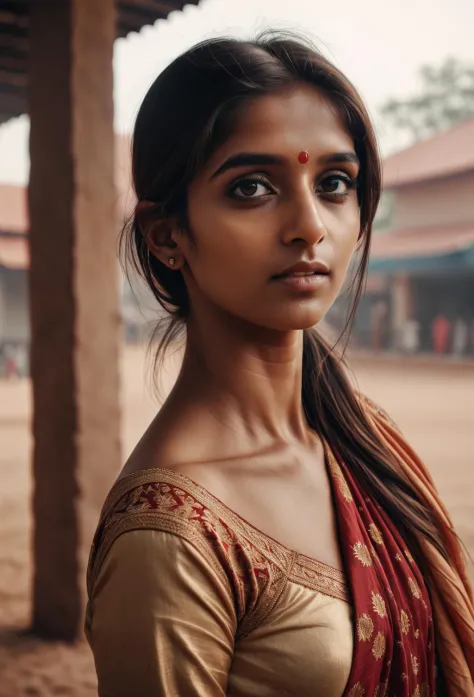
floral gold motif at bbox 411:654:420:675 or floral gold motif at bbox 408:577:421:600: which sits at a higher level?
floral gold motif at bbox 408:577:421:600

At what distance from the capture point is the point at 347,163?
0.98 m

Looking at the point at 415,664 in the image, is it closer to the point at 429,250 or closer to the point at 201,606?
the point at 201,606

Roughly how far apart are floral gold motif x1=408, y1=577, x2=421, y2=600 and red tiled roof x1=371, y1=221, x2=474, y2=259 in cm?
1438

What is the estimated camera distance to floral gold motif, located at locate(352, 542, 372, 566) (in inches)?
37.9

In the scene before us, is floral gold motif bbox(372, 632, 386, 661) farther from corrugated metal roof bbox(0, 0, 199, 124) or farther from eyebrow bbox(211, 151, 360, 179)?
corrugated metal roof bbox(0, 0, 199, 124)

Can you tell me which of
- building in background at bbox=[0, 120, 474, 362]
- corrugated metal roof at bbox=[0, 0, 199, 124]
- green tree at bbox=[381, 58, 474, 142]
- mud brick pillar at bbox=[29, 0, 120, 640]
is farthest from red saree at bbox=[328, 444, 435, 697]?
green tree at bbox=[381, 58, 474, 142]

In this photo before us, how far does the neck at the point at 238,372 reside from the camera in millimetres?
1015

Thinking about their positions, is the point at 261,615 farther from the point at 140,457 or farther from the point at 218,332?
the point at 218,332

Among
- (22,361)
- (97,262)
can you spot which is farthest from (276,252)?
(22,361)

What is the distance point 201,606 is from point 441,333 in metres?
16.0

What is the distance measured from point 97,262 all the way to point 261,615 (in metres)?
2.31

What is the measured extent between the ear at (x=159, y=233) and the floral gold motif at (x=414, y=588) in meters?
0.51

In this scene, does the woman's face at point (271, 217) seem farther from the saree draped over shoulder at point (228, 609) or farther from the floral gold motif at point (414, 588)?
the floral gold motif at point (414, 588)

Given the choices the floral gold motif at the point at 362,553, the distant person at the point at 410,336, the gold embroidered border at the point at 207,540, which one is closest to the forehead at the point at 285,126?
the gold embroidered border at the point at 207,540
